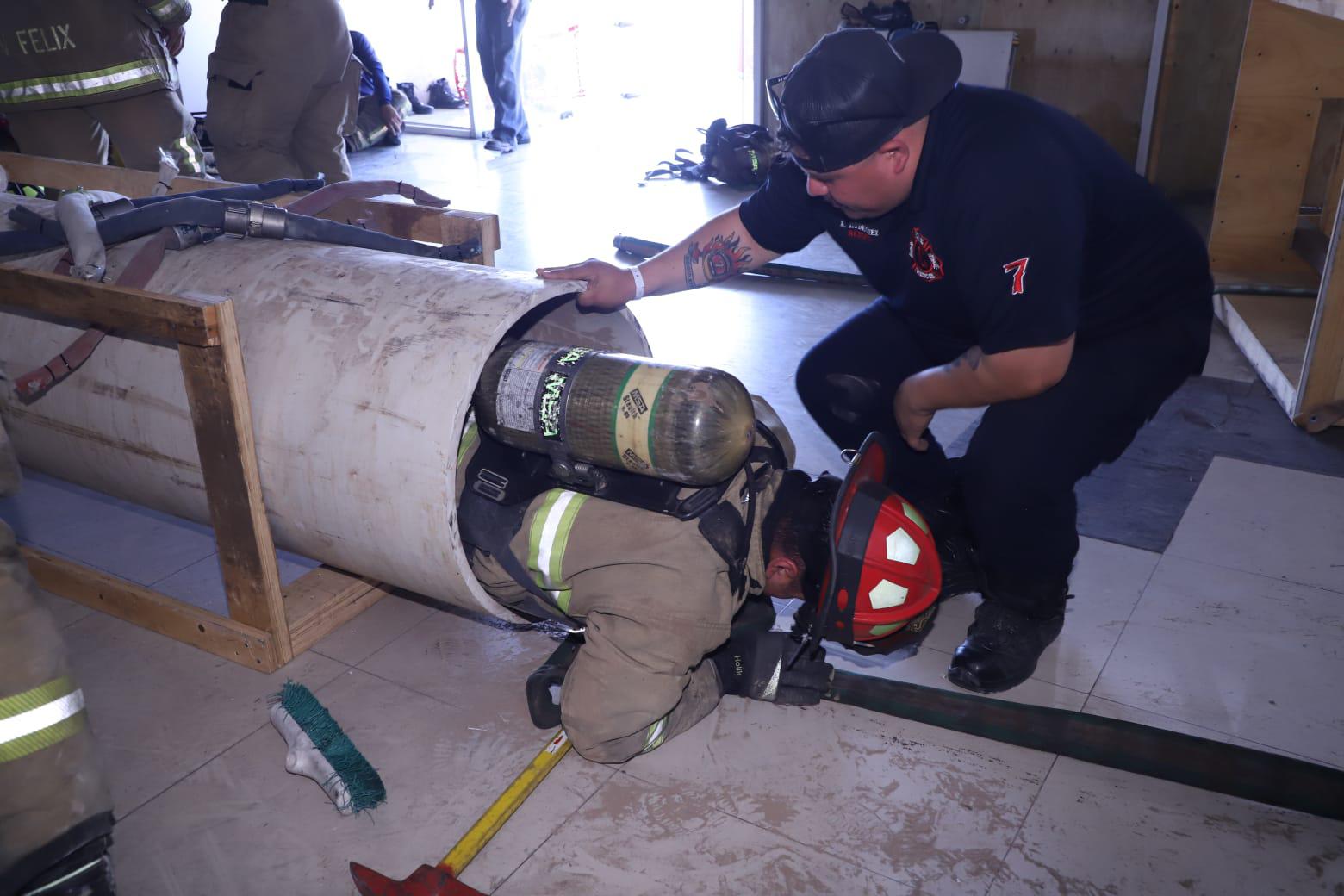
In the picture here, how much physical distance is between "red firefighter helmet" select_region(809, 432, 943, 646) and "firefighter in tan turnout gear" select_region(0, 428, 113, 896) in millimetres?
1158

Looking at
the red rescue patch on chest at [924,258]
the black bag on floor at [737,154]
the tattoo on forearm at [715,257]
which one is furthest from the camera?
the black bag on floor at [737,154]

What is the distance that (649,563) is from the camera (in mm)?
1758

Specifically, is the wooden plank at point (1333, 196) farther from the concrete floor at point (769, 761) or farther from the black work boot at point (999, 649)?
the black work boot at point (999, 649)

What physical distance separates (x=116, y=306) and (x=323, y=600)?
795 millimetres

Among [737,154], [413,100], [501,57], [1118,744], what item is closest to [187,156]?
[737,154]

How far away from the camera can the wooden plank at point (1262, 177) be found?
4.00 m

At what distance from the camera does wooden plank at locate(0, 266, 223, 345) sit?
1901 mm

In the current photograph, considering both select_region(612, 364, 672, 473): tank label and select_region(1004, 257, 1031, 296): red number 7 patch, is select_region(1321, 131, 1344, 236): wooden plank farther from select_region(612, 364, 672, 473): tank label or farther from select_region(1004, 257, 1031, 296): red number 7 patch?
select_region(612, 364, 672, 473): tank label

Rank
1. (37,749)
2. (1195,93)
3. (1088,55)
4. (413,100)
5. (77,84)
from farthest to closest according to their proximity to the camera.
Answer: (413,100) → (1088,55) → (1195,93) → (77,84) → (37,749)

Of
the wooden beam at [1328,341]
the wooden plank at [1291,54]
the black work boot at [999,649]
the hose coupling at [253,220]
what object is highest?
the wooden plank at [1291,54]

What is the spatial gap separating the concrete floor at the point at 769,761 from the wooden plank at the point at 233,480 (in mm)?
169

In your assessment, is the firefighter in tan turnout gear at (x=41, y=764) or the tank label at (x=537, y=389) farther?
the tank label at (x=537, y=389)

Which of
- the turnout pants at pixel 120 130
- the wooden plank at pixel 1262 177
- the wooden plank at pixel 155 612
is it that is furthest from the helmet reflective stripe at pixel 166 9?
the wooden plank at pixel 1262 177

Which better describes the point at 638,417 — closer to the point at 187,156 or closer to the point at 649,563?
the point at 649,563
